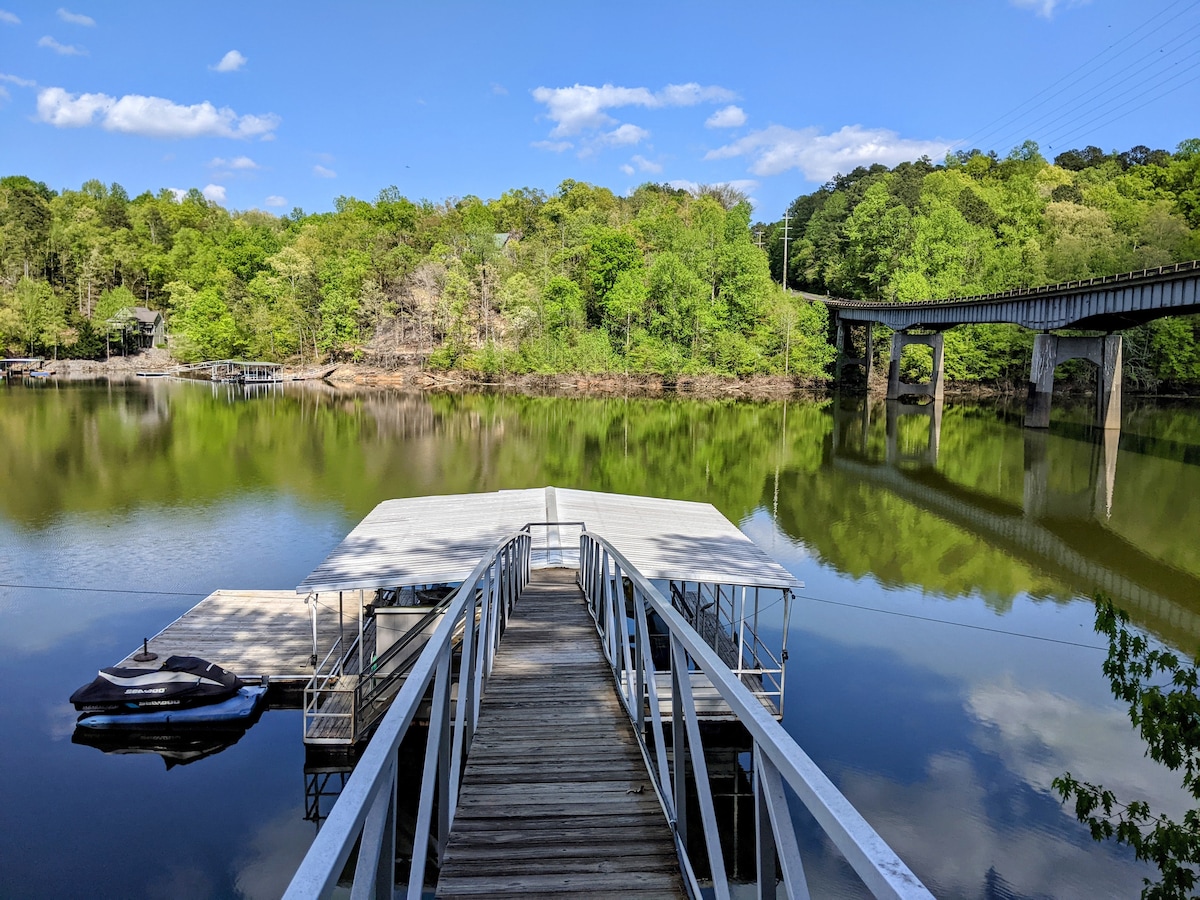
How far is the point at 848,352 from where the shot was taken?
8694 centimetres

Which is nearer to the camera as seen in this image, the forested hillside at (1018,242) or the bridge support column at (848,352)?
the forested hillside at (1018,242)

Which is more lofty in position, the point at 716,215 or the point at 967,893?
the point at 716,215

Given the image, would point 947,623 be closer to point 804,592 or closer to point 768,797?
point 804,592

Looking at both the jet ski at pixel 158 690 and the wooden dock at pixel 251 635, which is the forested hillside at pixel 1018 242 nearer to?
the wooden dock at pixel 251 635

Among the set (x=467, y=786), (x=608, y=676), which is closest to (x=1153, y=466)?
(x=608, y=676)

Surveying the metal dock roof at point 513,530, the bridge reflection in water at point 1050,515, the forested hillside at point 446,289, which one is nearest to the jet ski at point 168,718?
the metal dock roof at point 513,530

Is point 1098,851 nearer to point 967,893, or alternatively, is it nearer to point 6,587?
point 967,893

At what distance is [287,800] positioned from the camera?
39.6 ft

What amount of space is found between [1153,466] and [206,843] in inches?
1632

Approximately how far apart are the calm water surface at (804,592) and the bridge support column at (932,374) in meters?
16.1

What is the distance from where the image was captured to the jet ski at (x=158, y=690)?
44.9ft

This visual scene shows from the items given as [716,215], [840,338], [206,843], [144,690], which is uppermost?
[716,215]

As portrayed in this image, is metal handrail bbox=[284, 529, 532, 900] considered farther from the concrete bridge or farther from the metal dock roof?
the concrete bridge

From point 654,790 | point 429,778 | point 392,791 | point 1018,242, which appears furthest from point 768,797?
point 1018,242
